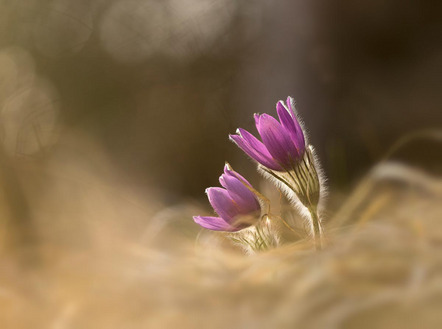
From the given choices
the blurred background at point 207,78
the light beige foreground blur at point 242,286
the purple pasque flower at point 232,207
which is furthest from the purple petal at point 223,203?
the blurred background at point 207,78

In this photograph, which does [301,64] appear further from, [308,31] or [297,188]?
[297,188]

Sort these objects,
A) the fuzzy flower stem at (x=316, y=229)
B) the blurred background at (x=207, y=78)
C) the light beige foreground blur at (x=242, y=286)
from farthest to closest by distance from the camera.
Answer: the blurred background at (x=207, y=78) < the fuzzy flower stem at (x=316, y=229) < the light beige foreground blur at (x=242, y=286)

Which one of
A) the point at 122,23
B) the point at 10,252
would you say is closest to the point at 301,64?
the point at 122,23

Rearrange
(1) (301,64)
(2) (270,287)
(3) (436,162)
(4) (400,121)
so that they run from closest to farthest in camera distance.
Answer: (2) (270,287), (3) (436,162), (4) (400,121), (1) (301,64)

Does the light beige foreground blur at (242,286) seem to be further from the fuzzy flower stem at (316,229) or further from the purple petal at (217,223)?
the purple petal at (217,223)

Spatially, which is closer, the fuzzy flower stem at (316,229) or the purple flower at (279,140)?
the fuzzy flower stem at (316,229)

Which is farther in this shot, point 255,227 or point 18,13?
point 18,13

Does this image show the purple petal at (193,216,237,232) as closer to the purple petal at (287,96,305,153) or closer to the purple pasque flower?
the purple pasque flower

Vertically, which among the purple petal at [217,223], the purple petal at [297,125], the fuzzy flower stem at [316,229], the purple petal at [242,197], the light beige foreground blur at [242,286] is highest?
the purple petal at [297,125]
